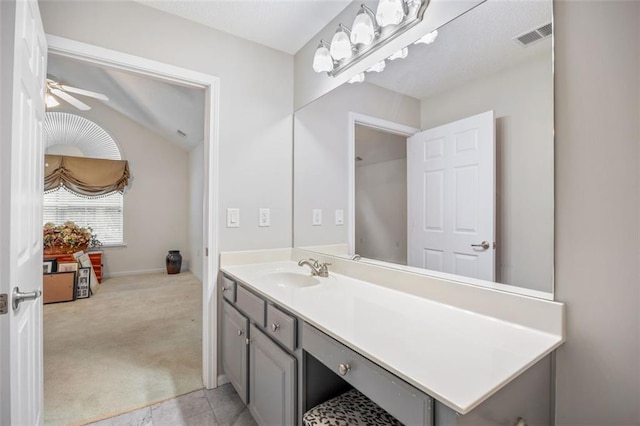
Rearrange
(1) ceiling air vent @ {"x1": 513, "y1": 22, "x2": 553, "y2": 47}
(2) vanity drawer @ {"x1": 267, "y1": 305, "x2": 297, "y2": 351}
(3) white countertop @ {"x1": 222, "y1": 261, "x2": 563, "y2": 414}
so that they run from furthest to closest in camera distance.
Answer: (2) vanity drawer @ {"x1": 267, "y1": 305, "x2": 297, "y2": 351} < (1) ceiling air vent @ {"x1": 513, "y1": 22, "x2": 553, "y2": 47} < (3) white countertop @ {"x1": 222, "y1": 261, "x2": 563, "y2": 414}

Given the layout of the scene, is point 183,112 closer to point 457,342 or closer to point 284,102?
point 284,102

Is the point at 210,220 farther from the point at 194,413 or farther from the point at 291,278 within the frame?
the point at 194,413

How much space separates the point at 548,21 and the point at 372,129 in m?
0.93

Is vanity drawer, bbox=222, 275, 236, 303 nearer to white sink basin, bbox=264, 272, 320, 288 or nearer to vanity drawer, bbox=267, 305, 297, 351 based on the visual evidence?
white sink basin, bbox=264, 272, 320, 288

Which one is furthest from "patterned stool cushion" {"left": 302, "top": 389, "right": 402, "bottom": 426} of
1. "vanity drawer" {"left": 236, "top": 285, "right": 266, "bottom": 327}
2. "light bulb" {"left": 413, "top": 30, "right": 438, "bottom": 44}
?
"light bulb" {"left": 413, "top": 30, "right": 438, "bottom": 44}

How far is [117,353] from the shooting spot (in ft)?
8.08

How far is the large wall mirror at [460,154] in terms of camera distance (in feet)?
3.38

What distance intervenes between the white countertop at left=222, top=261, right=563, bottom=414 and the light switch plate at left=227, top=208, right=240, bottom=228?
2.39 ft

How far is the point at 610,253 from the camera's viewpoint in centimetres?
85

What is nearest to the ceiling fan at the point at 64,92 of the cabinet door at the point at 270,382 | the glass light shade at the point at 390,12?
the glass light shade at the point at 390,12

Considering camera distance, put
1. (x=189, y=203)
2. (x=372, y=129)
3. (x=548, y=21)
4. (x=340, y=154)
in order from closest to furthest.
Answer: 1. (x=548, y=21)
2. (x=372, y=129)
3. (x=340, y=154)
4. (x=189, y=203)

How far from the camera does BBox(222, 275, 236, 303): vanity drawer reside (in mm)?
1748

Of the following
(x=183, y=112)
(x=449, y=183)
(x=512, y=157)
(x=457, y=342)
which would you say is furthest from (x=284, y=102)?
(x=183, y=112)

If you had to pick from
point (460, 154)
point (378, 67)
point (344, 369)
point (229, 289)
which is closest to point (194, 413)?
point (229, 289)
